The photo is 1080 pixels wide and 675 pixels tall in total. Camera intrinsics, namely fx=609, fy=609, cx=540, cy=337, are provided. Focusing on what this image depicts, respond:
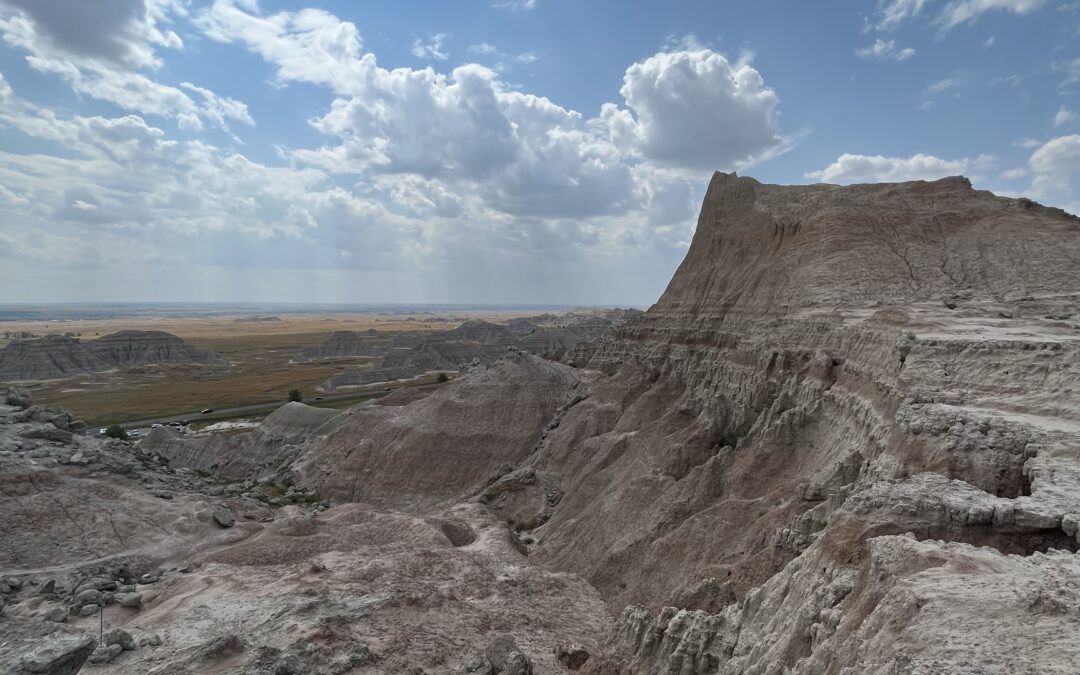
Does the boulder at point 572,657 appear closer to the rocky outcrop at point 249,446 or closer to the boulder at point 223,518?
the boulder at point 223,518

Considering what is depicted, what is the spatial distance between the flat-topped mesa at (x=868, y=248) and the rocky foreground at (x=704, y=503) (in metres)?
0.20

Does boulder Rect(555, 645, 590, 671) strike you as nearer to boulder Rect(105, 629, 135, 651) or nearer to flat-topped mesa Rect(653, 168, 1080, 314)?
boulder Rect(105, 629, 135, 651)

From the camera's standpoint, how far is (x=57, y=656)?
16.1 meters

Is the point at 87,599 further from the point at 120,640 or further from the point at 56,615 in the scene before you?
the point at 120,640

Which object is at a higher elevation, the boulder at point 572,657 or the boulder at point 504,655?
the boulder at point 504,655

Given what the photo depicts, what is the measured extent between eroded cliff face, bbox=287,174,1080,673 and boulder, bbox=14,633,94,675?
47.5ft

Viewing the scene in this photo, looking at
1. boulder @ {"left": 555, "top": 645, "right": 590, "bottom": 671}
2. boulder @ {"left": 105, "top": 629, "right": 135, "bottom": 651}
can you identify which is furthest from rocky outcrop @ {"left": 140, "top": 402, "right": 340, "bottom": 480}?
boulder @ {"left": 555, "top": 645, "right": 590, "bottom": 671}

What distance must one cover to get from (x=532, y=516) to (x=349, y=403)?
162 ft

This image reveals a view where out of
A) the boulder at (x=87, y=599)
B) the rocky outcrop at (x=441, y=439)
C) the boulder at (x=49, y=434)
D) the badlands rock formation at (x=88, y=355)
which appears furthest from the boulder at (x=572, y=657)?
the badlands rock formation at (x=88, y=355)

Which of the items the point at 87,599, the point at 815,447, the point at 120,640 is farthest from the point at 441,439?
the point at 815,447

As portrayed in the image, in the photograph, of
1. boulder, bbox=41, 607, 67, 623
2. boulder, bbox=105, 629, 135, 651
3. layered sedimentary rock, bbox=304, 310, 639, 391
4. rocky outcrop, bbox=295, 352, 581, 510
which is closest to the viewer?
boulder, bbox=105, 629, 135, 651

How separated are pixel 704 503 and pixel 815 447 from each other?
4.96m

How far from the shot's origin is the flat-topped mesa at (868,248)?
92.7ft

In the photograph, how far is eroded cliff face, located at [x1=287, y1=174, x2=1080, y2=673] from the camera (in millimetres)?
9570
